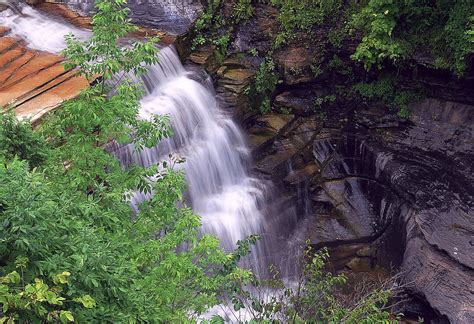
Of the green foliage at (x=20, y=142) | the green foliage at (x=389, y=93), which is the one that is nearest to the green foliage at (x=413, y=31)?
the green foliage at (x=389, y=93)

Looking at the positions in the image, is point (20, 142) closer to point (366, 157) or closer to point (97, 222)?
point (97, 222)

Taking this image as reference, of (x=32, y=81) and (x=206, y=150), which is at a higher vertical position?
(x=32, y=81)

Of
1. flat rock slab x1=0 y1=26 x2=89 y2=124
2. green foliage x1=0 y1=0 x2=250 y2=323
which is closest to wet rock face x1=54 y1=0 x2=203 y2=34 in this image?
flat rock slab x1=0 y1=26 x2=89 y2=124

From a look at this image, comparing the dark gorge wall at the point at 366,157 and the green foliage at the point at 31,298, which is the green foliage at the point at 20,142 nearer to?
the green foliage at the point at 31,298

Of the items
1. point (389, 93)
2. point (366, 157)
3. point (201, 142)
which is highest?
point (389, 93)

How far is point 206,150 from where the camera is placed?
10.2 m

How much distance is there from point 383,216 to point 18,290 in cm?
871

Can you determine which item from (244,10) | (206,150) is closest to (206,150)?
(206,150)

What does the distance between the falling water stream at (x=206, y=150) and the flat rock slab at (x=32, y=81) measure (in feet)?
2.13

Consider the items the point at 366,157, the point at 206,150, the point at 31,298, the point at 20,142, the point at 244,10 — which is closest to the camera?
the point at 31,298

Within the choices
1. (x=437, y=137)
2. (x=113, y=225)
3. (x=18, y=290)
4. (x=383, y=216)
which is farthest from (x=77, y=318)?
(x=437, y=137)

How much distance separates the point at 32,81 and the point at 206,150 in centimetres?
384

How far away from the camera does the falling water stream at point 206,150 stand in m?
9.67

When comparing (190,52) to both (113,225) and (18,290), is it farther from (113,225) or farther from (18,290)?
(18,290)
